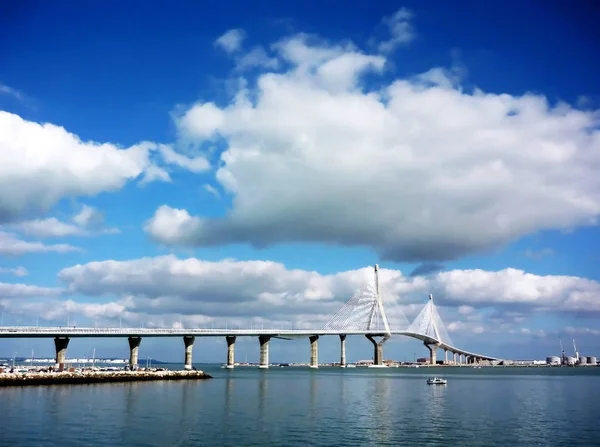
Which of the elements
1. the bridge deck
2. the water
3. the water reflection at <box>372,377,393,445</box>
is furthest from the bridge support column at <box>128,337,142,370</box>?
the water reflection at <box>372,377,393,445</box>

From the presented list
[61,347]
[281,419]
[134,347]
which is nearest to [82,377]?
[61,347]

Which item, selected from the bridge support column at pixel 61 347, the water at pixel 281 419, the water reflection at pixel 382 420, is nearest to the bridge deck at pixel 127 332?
the bridge support column at pixel 61 347

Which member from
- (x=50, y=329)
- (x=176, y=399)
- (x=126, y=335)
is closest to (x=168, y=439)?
(x=176, y=399)

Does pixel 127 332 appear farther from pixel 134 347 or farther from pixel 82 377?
pixel 82 377

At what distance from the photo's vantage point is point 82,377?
93.2m

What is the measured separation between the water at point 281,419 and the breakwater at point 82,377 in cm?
743

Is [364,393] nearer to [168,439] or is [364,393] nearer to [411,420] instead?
[411,420]

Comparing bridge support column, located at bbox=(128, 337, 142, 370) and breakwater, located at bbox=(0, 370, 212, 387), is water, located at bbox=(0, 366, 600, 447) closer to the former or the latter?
breakwater, located at bbox=(0, 370, 212, 387)

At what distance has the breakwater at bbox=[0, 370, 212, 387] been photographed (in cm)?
8469

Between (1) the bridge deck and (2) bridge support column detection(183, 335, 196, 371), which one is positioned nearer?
(1) the bridge deck

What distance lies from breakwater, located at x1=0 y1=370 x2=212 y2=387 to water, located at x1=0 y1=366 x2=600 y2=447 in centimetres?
743

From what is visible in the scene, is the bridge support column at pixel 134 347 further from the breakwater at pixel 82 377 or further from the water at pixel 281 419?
the water at pixel 281 419

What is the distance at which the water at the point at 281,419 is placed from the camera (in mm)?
42188

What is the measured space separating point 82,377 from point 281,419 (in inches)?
2067
